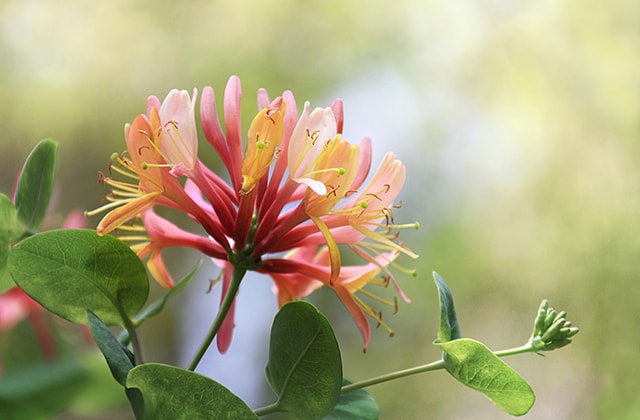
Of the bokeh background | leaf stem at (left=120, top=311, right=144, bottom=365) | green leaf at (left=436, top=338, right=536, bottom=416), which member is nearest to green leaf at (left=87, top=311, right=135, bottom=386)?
leaf stem at (left=120, top=311, right=144, bottom=365)

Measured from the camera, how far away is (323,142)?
0.32 m

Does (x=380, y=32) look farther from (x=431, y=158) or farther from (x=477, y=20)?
(x=431, y=158)

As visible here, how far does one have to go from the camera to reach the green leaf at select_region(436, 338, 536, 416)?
277mm

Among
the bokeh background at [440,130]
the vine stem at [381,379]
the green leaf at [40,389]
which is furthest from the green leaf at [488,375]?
the bokeh background at [440,130]

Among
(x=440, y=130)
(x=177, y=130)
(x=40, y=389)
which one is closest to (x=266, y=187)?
(x=177, y=130)

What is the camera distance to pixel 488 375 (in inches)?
11.1

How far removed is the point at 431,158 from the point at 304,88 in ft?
1.59

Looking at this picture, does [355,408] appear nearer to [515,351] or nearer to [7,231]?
[515,351]

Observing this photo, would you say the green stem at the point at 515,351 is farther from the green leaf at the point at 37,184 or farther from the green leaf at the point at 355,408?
the green leaf at the point at 37,184

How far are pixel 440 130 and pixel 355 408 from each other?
2.19m

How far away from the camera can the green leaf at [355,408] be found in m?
0.31

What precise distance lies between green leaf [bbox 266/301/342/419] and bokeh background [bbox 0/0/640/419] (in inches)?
66.8

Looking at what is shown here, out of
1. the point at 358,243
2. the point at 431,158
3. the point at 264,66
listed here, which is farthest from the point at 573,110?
the point at 358,243

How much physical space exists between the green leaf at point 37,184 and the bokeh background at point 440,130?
1.62m
